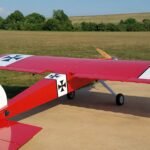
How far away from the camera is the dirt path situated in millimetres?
7688

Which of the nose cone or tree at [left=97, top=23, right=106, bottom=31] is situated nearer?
the nose cone

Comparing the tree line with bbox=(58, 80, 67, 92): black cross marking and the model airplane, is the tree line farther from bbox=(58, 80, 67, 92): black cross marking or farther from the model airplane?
bbox=(58, 80, 67, 92): black cross marking

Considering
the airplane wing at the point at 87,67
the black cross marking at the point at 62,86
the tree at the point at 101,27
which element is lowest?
the tree at the point at 101,27

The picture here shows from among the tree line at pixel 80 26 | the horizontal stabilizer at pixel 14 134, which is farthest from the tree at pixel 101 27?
the horizontal stabilizer at pixel 14 134

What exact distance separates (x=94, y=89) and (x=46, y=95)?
4.55 meters

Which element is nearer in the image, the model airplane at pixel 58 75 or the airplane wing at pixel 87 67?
the model airplane at pixel 58 75

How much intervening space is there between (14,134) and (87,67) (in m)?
4.20

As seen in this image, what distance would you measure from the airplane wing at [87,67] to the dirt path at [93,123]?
1.18 meters

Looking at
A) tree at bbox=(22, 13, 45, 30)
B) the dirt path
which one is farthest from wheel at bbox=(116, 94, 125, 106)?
tree at bbox=(22, 13, 45, 30)

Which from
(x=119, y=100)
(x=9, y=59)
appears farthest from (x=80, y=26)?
(x=119, y=100)

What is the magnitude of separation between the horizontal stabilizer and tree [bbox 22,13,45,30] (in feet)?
264

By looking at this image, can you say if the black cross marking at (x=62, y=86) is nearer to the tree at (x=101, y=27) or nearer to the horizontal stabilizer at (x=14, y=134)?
the horizontal stabilizer at (x=14, y=134)

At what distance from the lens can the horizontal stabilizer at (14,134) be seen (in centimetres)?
569

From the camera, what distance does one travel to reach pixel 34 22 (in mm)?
97875
